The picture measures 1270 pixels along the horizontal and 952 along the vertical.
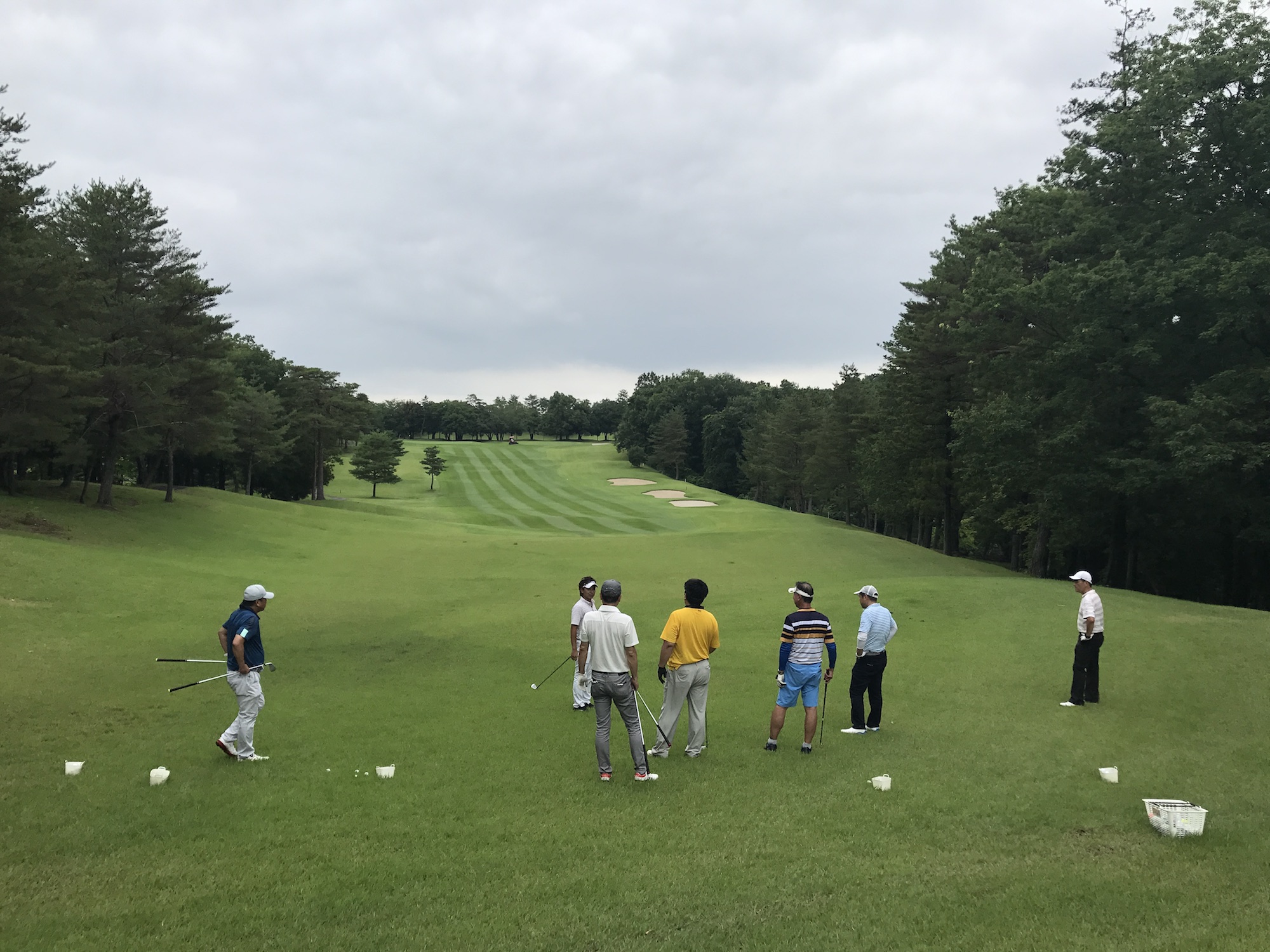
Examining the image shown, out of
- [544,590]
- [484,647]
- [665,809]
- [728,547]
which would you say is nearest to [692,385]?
[728,547]

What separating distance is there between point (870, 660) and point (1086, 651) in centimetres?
411

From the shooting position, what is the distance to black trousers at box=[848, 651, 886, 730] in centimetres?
1067

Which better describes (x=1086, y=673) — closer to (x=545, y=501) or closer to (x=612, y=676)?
(x=612, y=676)

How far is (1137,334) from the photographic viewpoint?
2608cm

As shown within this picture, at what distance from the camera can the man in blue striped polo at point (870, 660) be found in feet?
34.9

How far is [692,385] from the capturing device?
12200cm

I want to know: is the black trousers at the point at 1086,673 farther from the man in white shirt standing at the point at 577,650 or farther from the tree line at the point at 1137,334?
the tree line at the point at 1137,334

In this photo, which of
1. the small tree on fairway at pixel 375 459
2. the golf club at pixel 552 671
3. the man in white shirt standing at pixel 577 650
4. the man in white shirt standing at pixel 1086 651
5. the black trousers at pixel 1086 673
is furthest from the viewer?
the small tree on fairway at pixel 375 459

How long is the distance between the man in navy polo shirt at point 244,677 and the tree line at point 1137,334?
78.9 ft

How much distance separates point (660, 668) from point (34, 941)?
597 centimetres

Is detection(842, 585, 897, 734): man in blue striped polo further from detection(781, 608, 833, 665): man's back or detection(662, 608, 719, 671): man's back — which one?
detection(662, 608, 719, 671): man's back

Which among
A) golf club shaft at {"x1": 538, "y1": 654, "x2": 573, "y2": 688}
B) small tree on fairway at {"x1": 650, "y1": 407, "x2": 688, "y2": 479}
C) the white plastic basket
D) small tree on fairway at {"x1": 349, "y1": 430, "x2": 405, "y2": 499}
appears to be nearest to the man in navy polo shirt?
golf club shaft at {"x1": 538, "y1": 654, "x2": 573, "y2": 688}

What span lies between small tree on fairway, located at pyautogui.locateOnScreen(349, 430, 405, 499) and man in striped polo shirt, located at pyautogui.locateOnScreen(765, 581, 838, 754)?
73.6 metres

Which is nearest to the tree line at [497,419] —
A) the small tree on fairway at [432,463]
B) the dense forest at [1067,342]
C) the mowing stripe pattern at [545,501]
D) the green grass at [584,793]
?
the mowing stripe pattern at [545,501]
